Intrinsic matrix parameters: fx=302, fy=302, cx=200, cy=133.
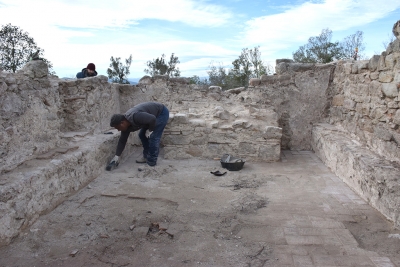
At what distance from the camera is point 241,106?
20.3 ft

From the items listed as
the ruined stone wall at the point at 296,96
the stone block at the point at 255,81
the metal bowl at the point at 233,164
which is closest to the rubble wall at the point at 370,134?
the ruined stone wall at the point at 296,96

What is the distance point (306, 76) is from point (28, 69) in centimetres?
492

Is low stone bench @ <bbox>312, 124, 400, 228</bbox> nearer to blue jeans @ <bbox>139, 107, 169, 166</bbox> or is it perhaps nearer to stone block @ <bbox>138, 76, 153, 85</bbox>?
blue jeans @ <bbox>139, 107, 169, 166</bbox>

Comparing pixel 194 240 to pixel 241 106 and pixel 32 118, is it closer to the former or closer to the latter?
pixel 32 118

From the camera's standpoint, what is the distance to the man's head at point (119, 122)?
4574 millimetres

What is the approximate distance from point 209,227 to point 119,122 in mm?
2380

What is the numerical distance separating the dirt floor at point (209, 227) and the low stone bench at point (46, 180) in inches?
4.2

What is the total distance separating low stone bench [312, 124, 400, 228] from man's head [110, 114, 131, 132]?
3251 mm

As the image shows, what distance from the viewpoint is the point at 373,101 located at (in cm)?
430

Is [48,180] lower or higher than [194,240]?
higher

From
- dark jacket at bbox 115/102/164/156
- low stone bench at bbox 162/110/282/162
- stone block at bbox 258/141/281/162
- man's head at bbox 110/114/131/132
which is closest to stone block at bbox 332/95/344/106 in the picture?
low stone bench at bbox 162/110/282/162

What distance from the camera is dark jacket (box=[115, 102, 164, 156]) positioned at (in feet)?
15.4

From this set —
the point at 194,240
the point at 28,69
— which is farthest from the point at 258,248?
the point at 28,69

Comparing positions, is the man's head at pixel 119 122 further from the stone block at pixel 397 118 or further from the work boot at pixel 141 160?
the stone block at pixel 397 118
